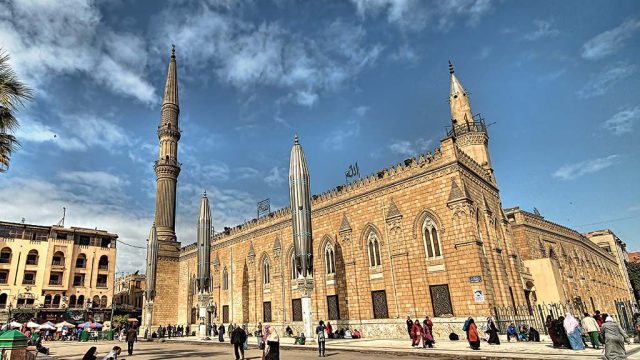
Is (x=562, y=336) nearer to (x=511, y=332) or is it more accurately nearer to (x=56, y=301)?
(x=511, y=332)

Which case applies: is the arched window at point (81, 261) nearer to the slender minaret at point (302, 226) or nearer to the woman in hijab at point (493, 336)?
the slender minaret at point (302, 226)

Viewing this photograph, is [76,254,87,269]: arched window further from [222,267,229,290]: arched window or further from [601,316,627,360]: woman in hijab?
[601,316,627,360]: woman in hijab

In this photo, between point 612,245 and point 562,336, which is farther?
point 612,245

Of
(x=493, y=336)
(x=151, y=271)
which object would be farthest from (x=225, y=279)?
(x=493, y=336)

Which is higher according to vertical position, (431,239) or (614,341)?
(431,239)

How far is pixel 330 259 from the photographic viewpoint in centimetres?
2620

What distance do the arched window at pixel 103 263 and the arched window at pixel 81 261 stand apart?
1.69m

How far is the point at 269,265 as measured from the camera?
102 ft

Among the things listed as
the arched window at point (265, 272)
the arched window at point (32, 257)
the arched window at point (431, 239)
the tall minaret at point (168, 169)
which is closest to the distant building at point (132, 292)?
the arched window at point (32, 257)

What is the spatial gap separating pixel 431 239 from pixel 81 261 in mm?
45252

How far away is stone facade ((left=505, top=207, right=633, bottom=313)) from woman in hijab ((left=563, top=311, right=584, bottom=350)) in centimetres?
1029

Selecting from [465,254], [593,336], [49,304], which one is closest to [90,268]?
[49,304]

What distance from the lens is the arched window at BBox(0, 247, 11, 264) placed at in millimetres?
42750

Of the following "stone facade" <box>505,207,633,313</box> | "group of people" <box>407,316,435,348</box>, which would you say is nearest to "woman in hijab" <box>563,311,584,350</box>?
"group of people" <box>407,316,435,348</box>
